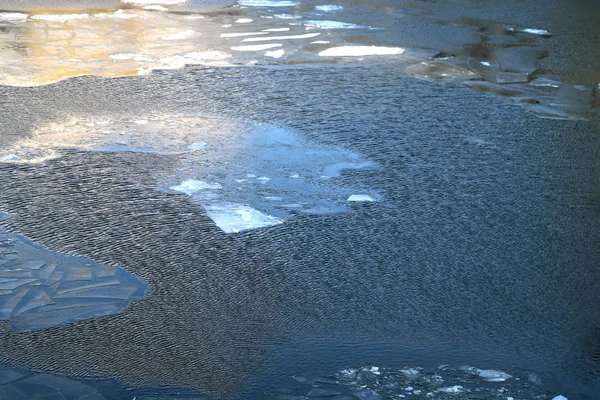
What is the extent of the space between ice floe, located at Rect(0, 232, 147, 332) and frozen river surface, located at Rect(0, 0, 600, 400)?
14 millimetres

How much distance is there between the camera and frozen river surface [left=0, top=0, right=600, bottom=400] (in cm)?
372

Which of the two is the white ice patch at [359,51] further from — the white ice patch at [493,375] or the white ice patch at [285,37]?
the white ice patch at [493,375]

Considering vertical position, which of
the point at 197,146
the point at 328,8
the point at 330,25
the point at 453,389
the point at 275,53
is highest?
the point at 328,8

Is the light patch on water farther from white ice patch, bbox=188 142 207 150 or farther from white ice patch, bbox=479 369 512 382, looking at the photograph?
white ice patch, bbox=479 369 512 382

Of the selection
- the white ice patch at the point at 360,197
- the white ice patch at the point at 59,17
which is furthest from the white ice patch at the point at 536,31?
the white ice patch at the point at 360,197

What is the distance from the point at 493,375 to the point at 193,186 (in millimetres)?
2694

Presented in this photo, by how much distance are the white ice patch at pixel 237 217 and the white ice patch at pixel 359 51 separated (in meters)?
4.32

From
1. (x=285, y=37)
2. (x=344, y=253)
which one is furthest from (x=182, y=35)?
(x=344, y=253)

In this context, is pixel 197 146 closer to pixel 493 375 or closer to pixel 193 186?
pixel 193 186

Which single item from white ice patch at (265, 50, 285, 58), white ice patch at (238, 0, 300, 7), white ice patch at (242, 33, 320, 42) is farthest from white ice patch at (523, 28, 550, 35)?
white ice patch at (265, 50, 285, 58)

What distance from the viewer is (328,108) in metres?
7.36

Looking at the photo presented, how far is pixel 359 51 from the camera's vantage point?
9.38 metres

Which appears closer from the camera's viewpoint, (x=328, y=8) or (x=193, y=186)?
(x=193, y=186)

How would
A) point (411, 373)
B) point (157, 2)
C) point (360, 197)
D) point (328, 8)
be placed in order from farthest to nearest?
point (328, 8) < point (157, 2) < point (360, 197) < point (411, 373)
